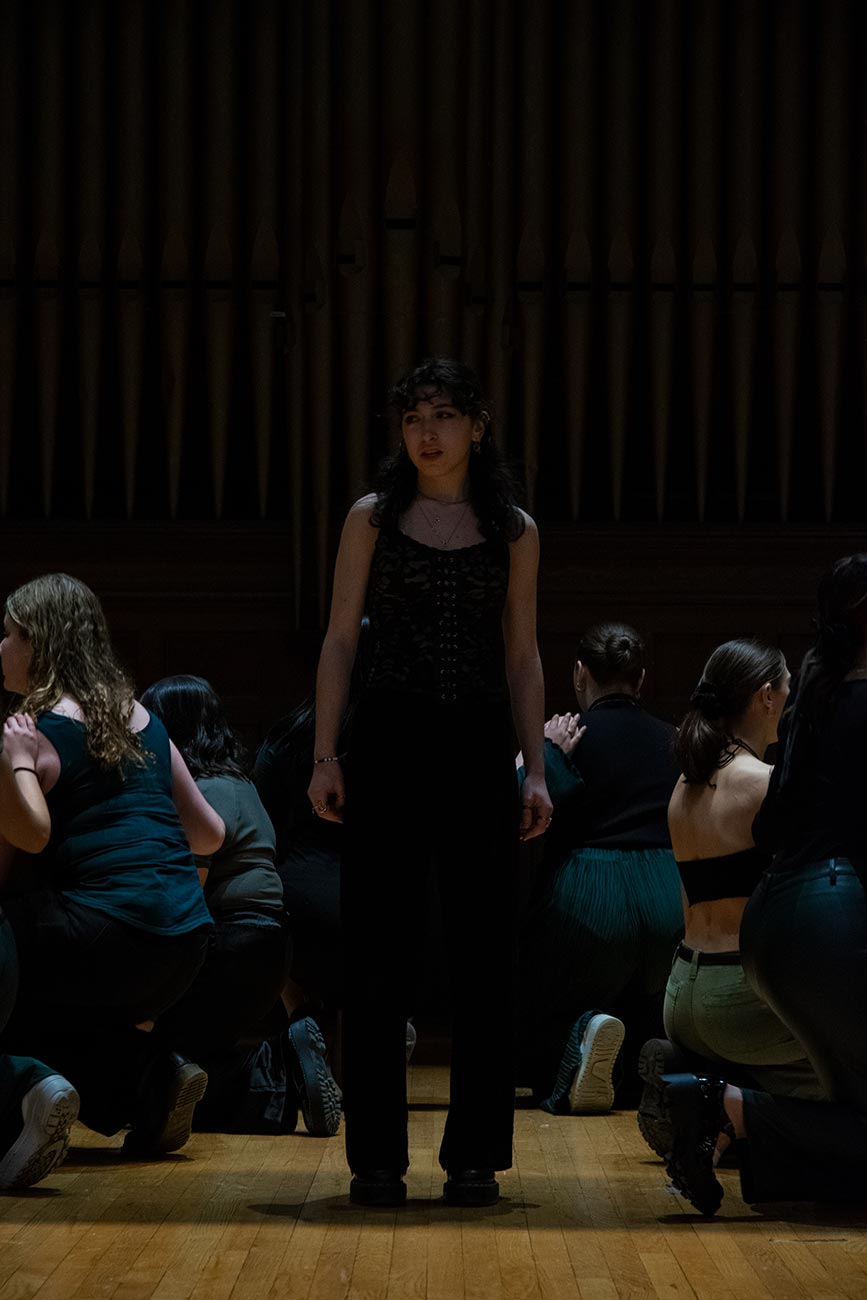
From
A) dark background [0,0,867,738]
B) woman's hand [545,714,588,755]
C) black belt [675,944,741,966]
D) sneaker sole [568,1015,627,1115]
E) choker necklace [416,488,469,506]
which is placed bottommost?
sneaker sole [568,1015,627,1115]

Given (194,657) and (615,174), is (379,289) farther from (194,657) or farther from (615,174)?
(194,657)

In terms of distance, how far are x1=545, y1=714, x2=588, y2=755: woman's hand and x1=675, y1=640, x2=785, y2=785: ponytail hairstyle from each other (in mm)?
1428

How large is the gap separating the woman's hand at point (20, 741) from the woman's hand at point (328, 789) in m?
0.73

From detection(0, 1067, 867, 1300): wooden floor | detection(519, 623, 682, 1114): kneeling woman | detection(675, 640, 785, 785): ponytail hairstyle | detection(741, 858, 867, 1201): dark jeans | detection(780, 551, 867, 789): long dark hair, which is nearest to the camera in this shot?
detection(0, 1067, 867, 1300): wooden floor

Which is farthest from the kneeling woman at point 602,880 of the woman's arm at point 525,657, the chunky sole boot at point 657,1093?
the woman's arm at point 525,657

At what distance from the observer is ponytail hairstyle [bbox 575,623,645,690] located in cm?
581

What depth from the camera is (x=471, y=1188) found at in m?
3.79

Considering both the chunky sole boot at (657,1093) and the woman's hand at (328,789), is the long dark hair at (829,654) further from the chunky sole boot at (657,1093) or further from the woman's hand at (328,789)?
the woman's hand at (328,789)

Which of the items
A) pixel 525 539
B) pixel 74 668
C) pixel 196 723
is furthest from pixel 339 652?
pixel 196 723

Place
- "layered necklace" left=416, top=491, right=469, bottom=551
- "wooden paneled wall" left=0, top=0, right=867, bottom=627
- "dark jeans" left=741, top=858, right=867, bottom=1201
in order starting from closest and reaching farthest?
"dark jeans" left=741, top=858, right=867, bottom=1201 < "layered necklace" left=416, top=491, right=469, bottom=551 < "wooden paneled wall" left=0, top=0, right=867, bottom=627

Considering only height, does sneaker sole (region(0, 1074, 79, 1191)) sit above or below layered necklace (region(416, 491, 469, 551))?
below

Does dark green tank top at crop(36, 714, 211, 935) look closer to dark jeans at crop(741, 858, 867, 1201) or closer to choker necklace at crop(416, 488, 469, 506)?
choker necklace at crop(416, 488, 469, 506)

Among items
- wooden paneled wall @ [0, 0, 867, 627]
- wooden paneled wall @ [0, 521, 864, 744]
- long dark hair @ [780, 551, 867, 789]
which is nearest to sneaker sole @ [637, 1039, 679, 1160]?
long dark hair @ [780, 551, 867, 789]

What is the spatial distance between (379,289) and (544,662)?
4.99 ft
